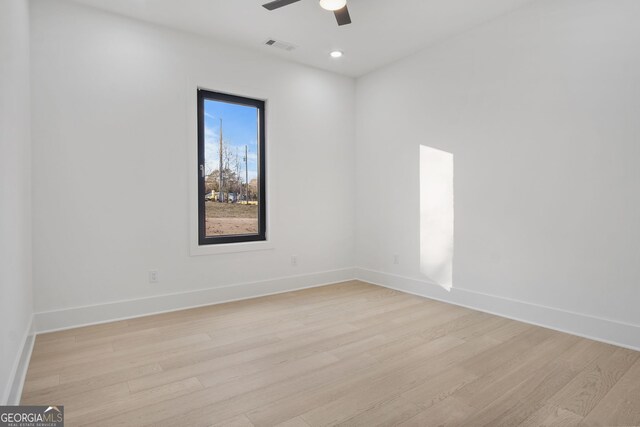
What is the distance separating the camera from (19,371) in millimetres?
2053

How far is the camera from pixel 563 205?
291 cm

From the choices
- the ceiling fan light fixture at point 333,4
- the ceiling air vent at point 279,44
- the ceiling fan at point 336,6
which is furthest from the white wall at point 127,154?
the ceiling fan light fixture at point 333,4

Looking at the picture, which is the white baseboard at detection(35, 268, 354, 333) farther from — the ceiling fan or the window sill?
the ceiling fan

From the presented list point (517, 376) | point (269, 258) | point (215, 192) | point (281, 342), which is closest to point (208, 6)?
point (215, 192)

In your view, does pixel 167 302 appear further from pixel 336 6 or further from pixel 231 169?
pixel 336 6

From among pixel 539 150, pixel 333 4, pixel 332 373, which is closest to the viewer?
pixel 332 373

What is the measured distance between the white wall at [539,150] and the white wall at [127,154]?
63.0 inches

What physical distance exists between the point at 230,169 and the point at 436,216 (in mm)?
2381

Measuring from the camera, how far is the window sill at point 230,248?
12.0 ft

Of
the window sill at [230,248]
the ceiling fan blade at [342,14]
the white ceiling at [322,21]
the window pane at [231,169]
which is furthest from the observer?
the window pane at [231,169]

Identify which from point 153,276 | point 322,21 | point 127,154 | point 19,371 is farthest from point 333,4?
Result: point 19,371

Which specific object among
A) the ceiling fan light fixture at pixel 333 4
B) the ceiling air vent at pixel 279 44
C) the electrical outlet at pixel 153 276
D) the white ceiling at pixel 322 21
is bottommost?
the electrical outlet at pixel 153 276

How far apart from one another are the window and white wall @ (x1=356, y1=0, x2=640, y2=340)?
5.77 ft

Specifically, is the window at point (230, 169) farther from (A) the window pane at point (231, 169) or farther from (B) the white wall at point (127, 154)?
(B) the white wall at point (127, 154)
